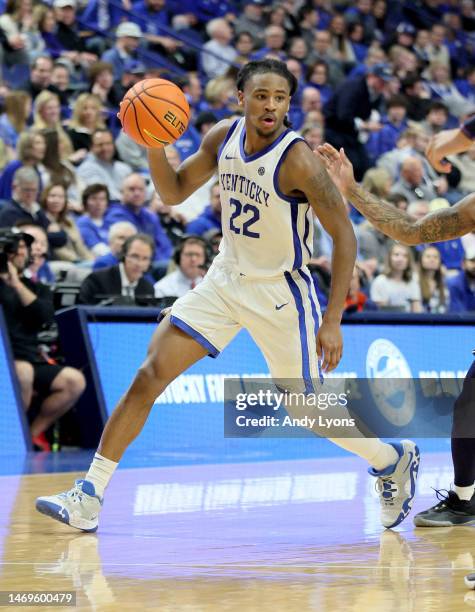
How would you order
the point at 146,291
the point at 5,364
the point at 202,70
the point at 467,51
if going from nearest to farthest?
the point at 5,364 → the point at 146,291 → the point at 202,70 → the point at 467,51

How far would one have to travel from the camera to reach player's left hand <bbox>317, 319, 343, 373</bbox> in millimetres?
5945

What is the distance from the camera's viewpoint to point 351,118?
18.4 meters

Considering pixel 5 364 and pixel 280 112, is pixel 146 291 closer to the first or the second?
pixel 5 364

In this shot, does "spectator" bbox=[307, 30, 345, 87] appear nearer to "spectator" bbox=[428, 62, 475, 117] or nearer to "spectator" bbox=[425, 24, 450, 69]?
"spectator" bbox=[428, 62, 475, 117]

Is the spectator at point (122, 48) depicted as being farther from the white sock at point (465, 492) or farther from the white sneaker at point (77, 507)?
the white sneaker at point (77, 507)

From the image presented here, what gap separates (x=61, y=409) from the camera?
10.7 meters

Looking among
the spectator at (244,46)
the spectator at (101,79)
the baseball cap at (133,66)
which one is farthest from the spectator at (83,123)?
the spectator at (244,46)

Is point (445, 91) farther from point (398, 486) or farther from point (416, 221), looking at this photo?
point (416, 221)

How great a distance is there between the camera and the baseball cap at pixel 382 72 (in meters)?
20.5

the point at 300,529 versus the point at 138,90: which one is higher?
the point at 138,90

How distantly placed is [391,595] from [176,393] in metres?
6.55

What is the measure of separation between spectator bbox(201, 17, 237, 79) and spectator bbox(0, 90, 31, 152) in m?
5.31

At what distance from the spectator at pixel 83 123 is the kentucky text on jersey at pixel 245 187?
325 inches

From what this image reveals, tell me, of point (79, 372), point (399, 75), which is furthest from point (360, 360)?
point (399, 75)
